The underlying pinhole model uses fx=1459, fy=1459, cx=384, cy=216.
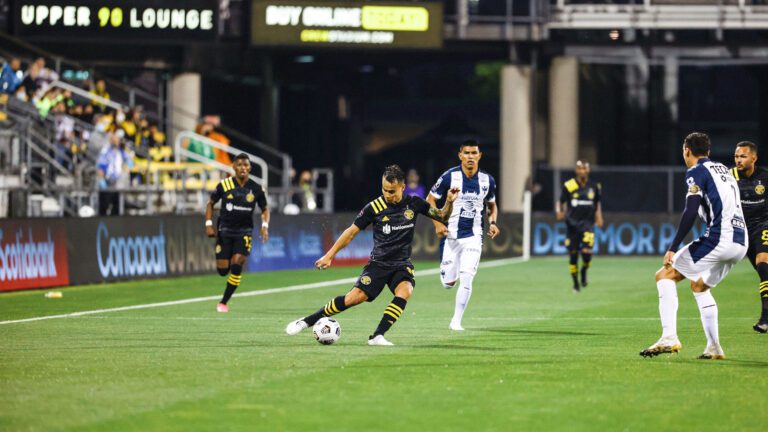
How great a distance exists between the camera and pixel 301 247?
33.5m

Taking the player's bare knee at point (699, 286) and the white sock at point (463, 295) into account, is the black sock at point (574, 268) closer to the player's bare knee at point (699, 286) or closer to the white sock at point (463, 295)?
the white sock at point (463, 295)

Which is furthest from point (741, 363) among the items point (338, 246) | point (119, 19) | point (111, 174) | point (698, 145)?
point (119, 19)

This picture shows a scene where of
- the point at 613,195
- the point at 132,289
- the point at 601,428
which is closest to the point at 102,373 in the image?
the point at 601,428

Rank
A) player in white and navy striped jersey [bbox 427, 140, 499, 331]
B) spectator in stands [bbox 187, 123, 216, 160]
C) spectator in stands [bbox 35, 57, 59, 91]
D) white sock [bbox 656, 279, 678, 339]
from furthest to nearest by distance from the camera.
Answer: spectator in stands [bbox 187, 123, 216, 160]
spectator in stands [bbox 35, 57, 59, 91]
player in white and navy striped jersey [bbox 427, 140, 499, 331]
white sock [bbox 656, 279, 678, 339]

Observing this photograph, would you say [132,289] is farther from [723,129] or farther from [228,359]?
[723,129]

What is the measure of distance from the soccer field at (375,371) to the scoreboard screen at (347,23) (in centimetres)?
1870

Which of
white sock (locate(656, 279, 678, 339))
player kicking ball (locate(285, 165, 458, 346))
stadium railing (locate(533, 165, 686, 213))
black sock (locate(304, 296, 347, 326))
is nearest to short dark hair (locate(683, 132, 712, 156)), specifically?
white sock (locate(656, 279, 678, 339))

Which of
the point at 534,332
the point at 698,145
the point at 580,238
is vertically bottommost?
the point at 534,332

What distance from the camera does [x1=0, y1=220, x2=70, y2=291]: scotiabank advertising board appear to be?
2373 cm

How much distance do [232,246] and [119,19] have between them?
19739 millimetres

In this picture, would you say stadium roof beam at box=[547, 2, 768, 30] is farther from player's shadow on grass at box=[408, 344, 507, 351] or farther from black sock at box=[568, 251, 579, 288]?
player's shadow on grass at box=[408, 344, 507, 351]

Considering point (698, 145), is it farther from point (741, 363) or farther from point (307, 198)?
point (307, 198)

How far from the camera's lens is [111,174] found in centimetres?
3209

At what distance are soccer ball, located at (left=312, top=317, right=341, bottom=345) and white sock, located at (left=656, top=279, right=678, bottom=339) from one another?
338 cm
